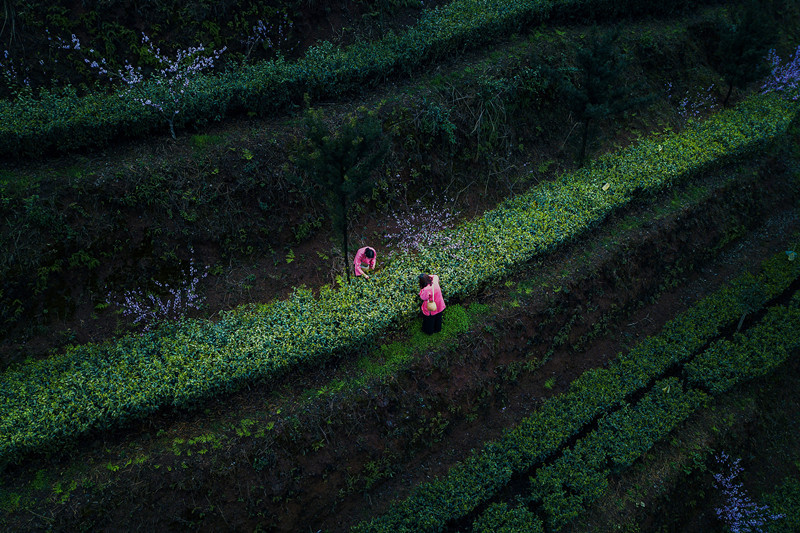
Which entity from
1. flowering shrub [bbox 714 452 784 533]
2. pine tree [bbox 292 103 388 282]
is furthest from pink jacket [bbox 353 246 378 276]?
flowering shrub [bbox 714 452 784 533]

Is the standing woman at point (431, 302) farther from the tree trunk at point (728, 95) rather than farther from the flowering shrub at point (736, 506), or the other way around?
the tree trunk at point (728, 95)

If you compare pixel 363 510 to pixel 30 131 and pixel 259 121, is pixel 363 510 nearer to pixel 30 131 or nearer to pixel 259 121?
pixel 259 121

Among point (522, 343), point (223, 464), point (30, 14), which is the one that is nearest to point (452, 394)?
point (522, 343)

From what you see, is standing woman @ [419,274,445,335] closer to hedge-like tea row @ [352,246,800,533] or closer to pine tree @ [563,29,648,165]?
hedge-like tea row @ [352,246,800,533]

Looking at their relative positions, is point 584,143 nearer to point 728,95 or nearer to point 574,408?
point 728,95

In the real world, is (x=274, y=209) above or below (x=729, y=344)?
above

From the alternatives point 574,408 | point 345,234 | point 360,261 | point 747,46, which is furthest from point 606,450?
point 747,46
